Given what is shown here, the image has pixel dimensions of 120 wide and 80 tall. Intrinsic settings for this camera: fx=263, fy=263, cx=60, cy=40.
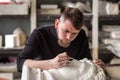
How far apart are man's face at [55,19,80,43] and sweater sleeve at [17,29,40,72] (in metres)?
0.15

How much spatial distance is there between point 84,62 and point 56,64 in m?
0.17

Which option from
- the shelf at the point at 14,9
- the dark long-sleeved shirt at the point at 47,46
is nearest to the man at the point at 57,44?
the dark long-sleeved shirt at the point at 47,46

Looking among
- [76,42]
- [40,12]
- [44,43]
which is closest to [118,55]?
[40,12]

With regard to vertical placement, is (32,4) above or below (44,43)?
above

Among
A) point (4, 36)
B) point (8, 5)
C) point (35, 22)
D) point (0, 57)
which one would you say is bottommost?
point (0, 57)

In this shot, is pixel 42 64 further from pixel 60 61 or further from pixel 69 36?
pixel 69 36

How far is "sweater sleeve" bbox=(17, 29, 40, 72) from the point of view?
1.59m

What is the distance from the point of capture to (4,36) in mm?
2834

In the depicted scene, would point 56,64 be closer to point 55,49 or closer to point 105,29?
point 55,49

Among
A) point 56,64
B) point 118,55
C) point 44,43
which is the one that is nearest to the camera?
point 56,64

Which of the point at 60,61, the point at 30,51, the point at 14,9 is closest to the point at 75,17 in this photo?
the point at 60,61

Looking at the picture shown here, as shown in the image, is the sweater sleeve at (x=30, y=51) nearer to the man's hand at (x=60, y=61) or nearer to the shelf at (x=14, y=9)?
the man's hand at (x=60, y=61)

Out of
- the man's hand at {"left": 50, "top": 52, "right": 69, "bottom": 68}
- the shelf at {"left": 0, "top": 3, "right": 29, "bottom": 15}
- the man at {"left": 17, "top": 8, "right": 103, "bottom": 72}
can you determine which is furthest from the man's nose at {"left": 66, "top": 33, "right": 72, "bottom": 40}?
the shelf at {"left": 0, "top": 3, "right": 29, "bottom": 15}

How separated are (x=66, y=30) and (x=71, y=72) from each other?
25 centimetres
